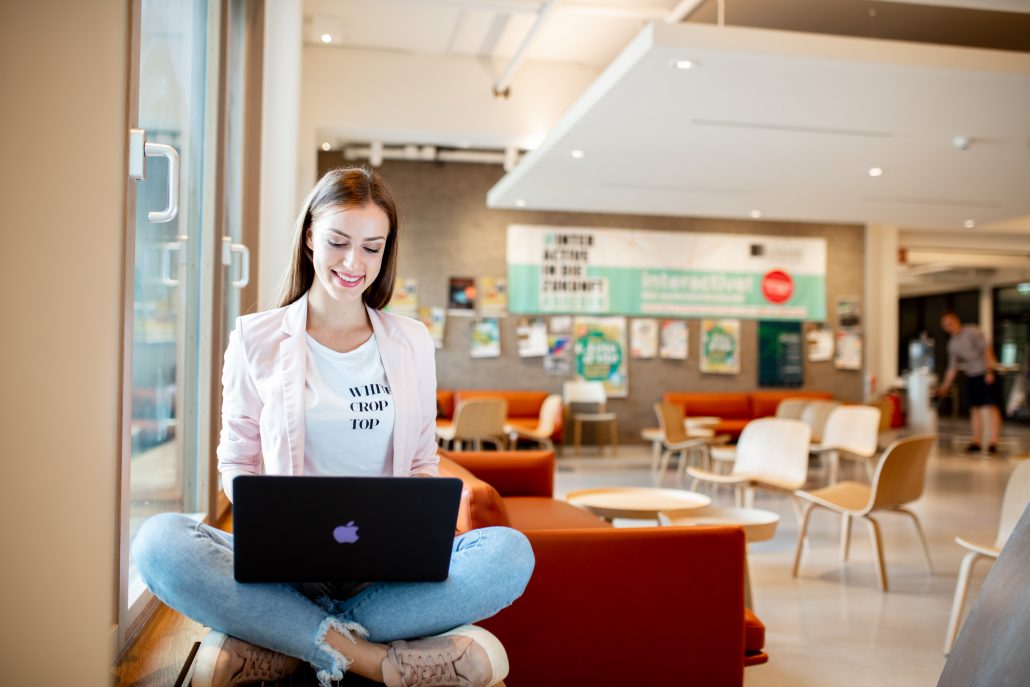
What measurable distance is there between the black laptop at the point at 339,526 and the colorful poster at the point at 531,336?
9120 mm

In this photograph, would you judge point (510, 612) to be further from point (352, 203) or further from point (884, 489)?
point (884, 489)

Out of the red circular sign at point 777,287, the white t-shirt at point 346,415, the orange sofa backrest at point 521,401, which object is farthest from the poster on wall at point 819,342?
the white t-shirt at point 346,415

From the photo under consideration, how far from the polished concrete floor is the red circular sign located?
425cm

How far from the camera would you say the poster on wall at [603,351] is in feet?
36.0

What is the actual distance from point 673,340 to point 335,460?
965 cm

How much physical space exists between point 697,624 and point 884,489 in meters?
2.41

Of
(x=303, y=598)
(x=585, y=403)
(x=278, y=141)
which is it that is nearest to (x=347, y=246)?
(x=303, y=598)

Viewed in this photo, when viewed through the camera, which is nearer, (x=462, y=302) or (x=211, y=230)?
(x=211, y=230)

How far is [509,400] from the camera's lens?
1050 centimetres

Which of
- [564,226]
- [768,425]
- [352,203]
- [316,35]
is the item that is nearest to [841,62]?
[768,425]

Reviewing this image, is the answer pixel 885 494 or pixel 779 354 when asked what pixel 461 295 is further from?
pixel 885 494

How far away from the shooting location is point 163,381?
9.25ft

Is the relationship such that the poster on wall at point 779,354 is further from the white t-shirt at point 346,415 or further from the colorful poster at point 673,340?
the white t-shirt at point 346,415

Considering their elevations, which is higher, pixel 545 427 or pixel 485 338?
A: pixel 485 338
